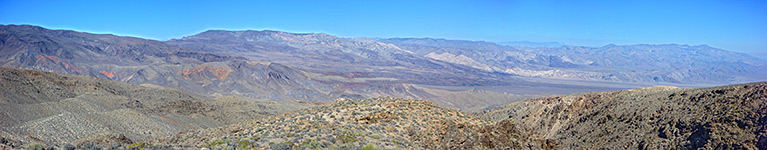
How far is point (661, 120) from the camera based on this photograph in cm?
2238

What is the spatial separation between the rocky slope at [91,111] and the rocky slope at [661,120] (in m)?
20.9

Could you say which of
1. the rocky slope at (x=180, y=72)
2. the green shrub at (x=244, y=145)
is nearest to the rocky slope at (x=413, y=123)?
the green shrub at (x=244, y=145)

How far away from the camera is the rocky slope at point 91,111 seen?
27516 mm

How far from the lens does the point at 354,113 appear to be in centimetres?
1692

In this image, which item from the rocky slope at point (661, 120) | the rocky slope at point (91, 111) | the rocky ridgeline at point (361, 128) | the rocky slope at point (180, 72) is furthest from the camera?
the rocky slope at point (180, 72)

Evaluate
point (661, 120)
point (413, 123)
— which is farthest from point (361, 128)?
point (661, 120)

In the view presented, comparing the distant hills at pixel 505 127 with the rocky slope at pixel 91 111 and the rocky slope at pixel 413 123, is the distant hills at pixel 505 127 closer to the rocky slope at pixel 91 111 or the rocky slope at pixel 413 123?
the rocky slope at pixel 413 123

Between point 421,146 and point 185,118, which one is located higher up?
point 421,146

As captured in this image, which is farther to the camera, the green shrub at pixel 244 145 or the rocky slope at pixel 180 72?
the rocky slope at pixel 180 72

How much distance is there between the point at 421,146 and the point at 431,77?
6335 inches

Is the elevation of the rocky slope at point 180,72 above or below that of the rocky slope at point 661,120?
below

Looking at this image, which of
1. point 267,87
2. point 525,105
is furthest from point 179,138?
point 267,87

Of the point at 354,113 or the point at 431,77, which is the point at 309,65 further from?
the point at 354,113

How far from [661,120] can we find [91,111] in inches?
1337
